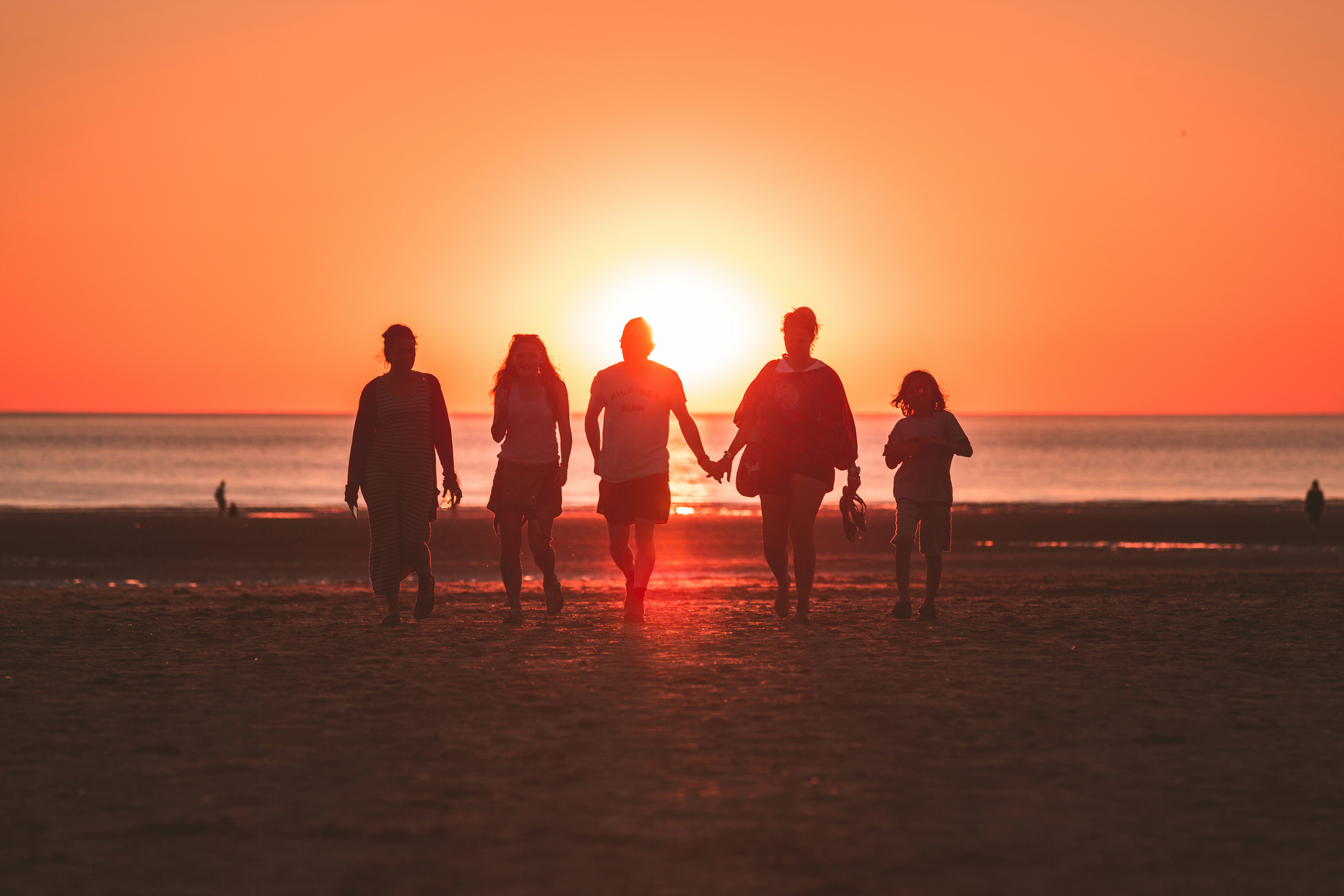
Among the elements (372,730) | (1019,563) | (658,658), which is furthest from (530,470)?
(1019,563)

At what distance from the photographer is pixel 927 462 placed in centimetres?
841

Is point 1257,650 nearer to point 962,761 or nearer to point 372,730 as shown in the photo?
point 962,761

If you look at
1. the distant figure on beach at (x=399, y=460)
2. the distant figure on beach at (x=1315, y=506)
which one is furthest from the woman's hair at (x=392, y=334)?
the distant figure on beach at (x=1315, y=506)

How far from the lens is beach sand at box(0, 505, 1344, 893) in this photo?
3.10 metres

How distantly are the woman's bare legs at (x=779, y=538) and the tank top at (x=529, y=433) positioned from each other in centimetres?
153

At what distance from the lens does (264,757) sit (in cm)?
429

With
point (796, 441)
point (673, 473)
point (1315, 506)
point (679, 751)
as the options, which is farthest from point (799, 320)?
point (673, 473)

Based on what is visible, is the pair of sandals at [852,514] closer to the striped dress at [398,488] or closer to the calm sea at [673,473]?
the striped dress at [398,488]

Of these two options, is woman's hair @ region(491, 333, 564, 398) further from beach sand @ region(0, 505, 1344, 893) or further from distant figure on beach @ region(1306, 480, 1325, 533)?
distant figure on beach @ region(1306, 480, 1325, 533)

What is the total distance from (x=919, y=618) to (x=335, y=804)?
5640 millimetres

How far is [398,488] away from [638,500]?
1.62m

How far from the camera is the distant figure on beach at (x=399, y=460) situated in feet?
26.2

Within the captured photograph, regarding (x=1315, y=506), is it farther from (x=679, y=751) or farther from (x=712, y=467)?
(x=679, y=751)

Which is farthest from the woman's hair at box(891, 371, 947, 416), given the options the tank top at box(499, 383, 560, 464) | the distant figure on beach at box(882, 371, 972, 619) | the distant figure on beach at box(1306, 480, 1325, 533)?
the distant figure on beach at box(1306, 480, 1325, 533)
